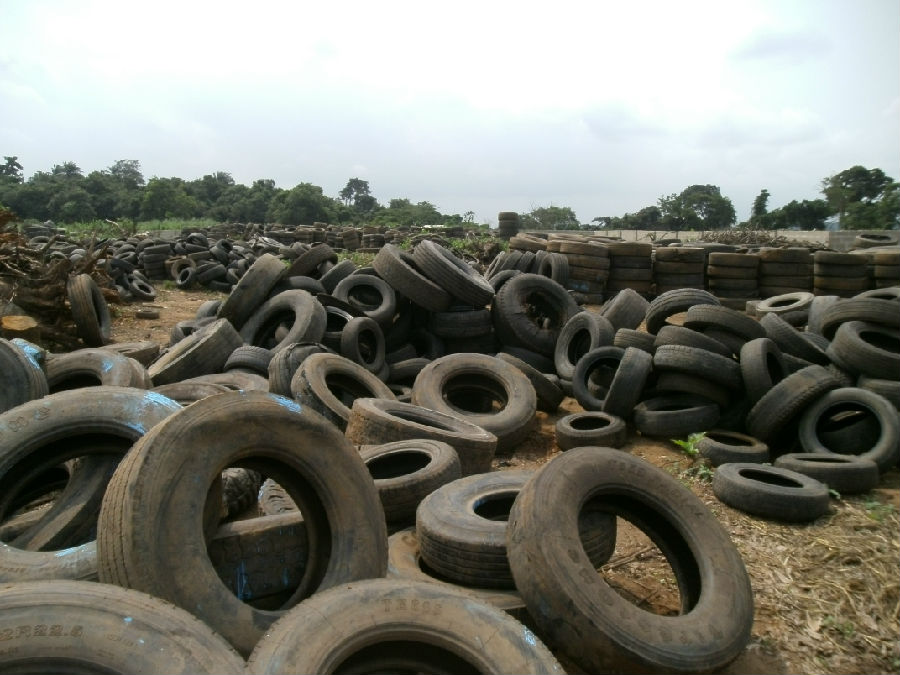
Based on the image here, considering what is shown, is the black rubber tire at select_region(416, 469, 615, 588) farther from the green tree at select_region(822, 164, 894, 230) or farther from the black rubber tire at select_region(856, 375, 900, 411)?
the green tree at select_region(822, 164, 894, 230)

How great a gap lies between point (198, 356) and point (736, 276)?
9.63 meters

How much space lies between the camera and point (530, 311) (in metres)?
10.0

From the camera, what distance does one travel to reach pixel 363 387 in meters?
6.46

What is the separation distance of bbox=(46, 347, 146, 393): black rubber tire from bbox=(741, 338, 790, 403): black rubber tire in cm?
577

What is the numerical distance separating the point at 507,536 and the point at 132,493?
175 cm

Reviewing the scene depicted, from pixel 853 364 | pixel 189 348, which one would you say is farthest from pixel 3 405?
pixel 853 364

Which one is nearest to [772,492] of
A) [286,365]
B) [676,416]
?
[676,416]

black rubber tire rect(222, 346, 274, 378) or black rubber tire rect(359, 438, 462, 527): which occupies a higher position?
black rubber tire rect(222, 346, 274, 378)

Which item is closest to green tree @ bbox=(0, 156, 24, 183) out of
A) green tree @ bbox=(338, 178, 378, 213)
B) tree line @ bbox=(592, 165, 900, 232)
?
green tree @ bbox=(338, 178, 378, 213)

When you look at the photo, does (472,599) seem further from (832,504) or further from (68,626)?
(832,504)

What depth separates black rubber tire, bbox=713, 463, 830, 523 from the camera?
15.3ft

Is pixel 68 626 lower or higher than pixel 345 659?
higher

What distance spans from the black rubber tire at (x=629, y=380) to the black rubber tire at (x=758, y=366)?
3.06ft

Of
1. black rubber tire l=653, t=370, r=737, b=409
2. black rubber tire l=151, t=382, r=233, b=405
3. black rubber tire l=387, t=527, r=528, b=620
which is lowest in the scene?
black rubber tire l=387, t=527, r=528, b=620
